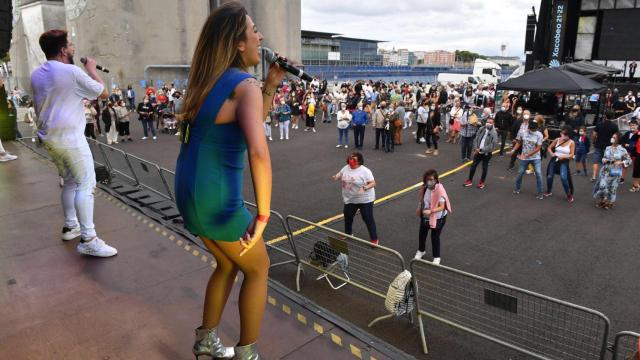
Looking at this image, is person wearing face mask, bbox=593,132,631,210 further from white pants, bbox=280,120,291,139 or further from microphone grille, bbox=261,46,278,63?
white pants, bbox=280,120,291,139

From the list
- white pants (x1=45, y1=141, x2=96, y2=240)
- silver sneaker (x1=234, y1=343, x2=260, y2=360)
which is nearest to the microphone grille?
silver sneaker (x1=234, y1=343, x2=260, y2=360)

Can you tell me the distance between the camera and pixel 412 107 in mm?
23578

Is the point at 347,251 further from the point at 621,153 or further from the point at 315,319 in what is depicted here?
the point at 621,153

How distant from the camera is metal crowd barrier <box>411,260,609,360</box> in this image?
3.69 m

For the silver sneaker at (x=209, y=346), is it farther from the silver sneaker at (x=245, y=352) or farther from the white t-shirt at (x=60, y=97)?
the white t-shirt at (x=60, y=97)

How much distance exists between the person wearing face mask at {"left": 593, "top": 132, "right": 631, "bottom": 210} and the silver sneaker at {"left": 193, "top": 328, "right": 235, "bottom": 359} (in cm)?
934

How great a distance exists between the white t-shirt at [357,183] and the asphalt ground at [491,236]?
3.30 ft

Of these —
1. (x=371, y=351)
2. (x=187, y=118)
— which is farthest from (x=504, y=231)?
(x=187, y=118)

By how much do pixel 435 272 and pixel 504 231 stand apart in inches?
159

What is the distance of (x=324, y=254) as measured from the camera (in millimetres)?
5207

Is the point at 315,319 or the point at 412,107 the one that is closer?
the point at 315,319

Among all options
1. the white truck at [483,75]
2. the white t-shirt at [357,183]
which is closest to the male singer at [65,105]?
the white t-shirt at [357,183]

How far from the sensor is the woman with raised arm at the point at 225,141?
212 cm

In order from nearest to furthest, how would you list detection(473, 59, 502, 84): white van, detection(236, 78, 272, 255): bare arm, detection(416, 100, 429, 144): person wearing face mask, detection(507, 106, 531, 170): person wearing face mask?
detection(236, 78, 272, 255): bare arm
detection(507, 106, 531, 170): person wearing face mask
detection(416, 100, 429, 144): person wearing face mask
detection(473, 59, 502, 84): white van
